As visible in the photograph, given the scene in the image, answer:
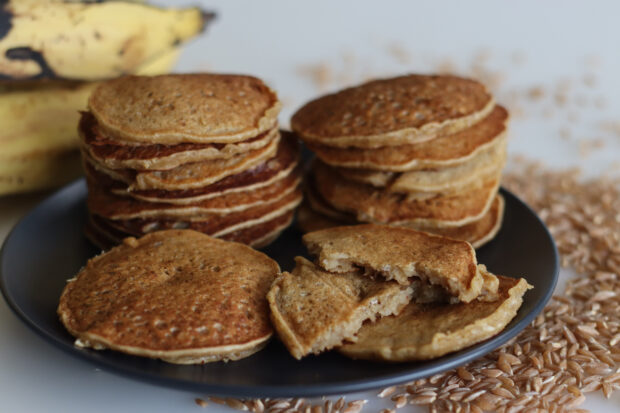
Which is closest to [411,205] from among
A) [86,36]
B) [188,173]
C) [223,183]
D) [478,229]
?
[478,229]

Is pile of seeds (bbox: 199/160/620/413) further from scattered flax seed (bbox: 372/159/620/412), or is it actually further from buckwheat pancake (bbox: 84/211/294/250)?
buckwheat pancake (bbox: 84/211/294/250)

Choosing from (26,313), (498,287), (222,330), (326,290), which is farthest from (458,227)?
(26,313)

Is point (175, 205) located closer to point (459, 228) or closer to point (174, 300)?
point (174, 300)

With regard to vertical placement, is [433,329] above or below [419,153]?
below

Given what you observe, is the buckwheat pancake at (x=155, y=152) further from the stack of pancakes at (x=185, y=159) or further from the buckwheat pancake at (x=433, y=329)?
Answer: the buckwheat pancake at (x=433, y=329)

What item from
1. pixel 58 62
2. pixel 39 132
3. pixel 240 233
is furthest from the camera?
pixel 39 132

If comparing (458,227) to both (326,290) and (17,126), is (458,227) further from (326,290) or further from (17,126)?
(17,126)

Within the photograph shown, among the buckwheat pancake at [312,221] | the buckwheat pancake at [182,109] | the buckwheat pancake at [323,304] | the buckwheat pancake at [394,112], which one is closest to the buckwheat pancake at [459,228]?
the buckwheat pancake at [312,221]
